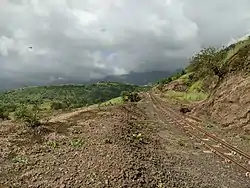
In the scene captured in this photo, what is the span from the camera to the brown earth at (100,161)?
55.5 feet

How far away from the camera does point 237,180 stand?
20.2 m

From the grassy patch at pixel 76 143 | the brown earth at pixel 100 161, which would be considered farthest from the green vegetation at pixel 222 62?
the grassy patch at pixel 76 143

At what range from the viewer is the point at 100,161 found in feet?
61.9

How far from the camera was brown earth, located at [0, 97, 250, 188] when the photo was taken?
55.5 ft

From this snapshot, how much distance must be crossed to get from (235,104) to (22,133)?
24469 mm

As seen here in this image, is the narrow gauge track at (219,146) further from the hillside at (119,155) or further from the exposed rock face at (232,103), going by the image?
the exposed rock face at (232,103)

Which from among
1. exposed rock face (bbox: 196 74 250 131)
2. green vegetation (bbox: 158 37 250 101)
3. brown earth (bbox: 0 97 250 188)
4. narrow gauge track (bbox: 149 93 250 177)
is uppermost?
green vegetation (bbox: 158 37 250 101)

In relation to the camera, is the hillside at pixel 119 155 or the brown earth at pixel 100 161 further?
the hillside at pixel 119 155

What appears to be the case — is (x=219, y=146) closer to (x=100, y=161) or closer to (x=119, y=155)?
(x=119, y=155)

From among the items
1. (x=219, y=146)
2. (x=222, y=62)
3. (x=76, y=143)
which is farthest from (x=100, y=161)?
(x=222, y=62)

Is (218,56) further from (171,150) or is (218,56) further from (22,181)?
(22,181)

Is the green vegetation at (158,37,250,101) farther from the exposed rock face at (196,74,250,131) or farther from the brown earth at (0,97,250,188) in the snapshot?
the brown earth at (0,97,250,188)

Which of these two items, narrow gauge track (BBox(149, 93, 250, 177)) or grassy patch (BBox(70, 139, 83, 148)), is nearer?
grassy patch (BBox(70, 139, 83, 148))

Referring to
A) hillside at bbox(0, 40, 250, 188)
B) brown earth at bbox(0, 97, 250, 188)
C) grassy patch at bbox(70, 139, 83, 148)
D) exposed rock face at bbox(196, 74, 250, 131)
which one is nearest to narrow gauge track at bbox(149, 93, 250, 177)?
hillside at bbox(0, 40, 250, 188)
